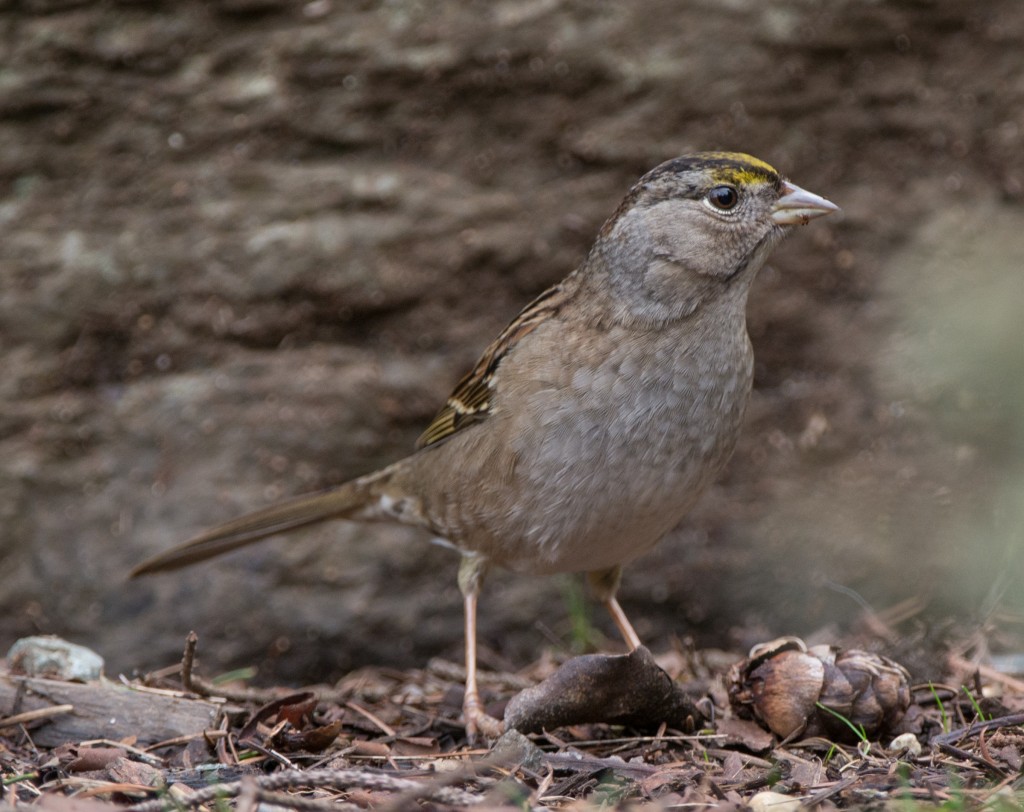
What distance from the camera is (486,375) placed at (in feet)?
14.2

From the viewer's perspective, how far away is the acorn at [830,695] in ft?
10.8

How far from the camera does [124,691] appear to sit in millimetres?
3639

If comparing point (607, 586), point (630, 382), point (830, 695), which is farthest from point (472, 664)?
point (830, 695)

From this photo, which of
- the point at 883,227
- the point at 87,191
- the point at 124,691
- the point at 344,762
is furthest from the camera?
the point at 883,227

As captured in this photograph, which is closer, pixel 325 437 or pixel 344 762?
pixel 344 762

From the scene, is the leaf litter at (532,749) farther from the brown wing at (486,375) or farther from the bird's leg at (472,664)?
the brown wing at (486,375)

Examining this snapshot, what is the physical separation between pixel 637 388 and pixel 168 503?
2.47 m

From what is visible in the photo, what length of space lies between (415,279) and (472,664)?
6.17ft

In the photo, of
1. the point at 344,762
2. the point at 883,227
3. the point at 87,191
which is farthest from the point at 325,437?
the point at 883,227

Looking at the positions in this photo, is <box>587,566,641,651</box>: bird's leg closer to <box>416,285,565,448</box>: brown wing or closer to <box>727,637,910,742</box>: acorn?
<box>416,285,565,448</box>: brown wing

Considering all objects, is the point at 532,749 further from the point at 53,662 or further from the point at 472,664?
the point at 53,662

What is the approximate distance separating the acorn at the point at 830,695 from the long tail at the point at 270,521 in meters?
1.95

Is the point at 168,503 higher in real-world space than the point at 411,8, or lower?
lower

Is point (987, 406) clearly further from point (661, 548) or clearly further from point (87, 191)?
point (87, 191)
